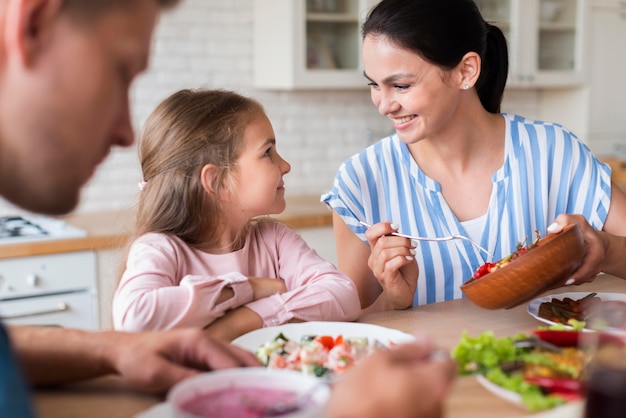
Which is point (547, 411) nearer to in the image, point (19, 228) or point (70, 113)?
point (70, 113)

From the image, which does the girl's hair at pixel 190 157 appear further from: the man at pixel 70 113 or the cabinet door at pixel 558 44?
the cabinet door at pixel 558 44

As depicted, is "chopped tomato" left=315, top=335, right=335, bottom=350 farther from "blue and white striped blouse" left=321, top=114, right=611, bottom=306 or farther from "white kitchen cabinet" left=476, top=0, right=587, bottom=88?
"white kitchen cabinet" left=476, top=0, right=587, bottom=88

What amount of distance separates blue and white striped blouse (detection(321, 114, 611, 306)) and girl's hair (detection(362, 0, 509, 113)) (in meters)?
0.28

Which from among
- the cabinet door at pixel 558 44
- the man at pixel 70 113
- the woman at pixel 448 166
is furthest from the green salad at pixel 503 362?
the cabinet door at pixel 558 44

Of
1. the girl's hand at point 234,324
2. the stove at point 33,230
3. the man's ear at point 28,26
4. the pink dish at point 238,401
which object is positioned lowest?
the stove at point 33,230

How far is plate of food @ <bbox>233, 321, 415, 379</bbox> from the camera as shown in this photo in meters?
1.20

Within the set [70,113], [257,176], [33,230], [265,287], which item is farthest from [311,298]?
[33,230]

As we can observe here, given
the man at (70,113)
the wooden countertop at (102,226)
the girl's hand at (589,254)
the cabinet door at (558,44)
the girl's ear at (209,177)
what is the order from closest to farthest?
the man at (70,113) → the girl's hand at (589,254) → the girl's ear at (209,177) → the wooden countertop at (102,226) → the cabinet door at (558,44)

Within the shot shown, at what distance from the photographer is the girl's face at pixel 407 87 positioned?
215 cm

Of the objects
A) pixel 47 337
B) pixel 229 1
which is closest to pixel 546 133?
pixel 47 337

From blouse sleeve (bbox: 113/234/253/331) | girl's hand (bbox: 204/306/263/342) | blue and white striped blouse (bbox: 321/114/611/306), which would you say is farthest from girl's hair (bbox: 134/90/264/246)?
blue and white striped blouse (bbox: 321/114/611/306)

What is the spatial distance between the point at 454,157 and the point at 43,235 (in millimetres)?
1664

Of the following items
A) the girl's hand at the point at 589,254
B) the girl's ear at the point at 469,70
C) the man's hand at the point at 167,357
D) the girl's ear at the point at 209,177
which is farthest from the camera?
the girl's ear at the point at 469,70

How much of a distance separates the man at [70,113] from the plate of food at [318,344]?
33cm
